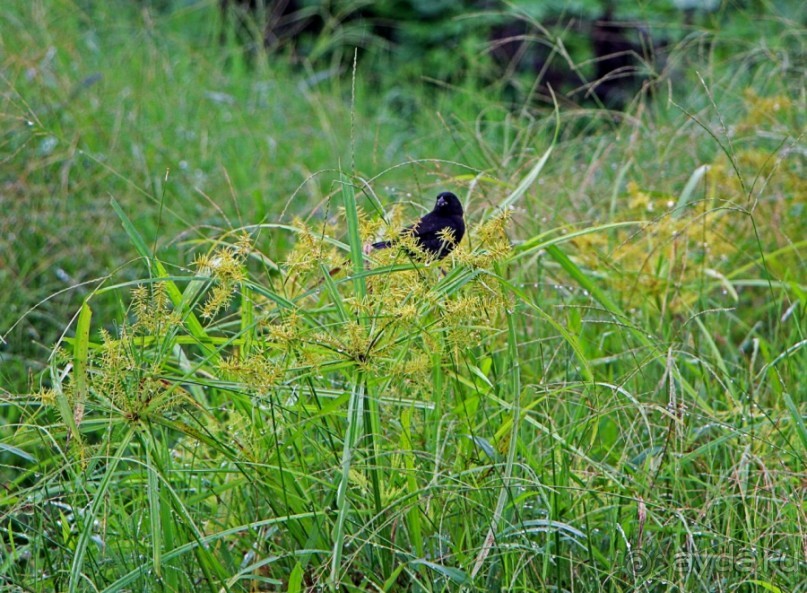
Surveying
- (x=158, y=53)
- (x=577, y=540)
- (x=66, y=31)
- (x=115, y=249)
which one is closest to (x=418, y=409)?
(x=577, y=540)

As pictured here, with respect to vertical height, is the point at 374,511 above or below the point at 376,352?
below

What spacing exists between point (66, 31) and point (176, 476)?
4.25 meters

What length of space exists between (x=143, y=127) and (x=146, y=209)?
26.7 inches

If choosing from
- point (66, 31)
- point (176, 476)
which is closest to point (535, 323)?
point (176, 476)

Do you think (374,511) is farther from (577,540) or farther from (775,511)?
(775,511)

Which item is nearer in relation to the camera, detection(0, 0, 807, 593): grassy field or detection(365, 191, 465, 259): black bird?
detection(0, 0, 807, 593): grassy field

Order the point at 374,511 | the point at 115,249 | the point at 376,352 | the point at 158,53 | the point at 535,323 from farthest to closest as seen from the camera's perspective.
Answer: the point at 158,53, the point at 115,249, the point at 535,323, the point at 374,511, the point at 376,352

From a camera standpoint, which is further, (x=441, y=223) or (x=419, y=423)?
(x=441, y=223)

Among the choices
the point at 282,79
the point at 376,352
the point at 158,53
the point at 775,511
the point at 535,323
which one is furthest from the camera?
the point at 282,79

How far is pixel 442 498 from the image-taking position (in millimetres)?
2080

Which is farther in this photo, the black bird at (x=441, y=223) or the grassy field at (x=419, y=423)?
the black bird at (x=441, y=223)

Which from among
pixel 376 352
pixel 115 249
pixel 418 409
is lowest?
pixel 115 249

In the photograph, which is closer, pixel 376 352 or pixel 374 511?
pixel 376 352

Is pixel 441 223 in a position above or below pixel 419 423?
above
